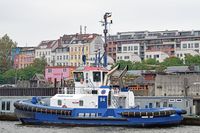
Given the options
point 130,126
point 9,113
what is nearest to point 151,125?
point 130,126

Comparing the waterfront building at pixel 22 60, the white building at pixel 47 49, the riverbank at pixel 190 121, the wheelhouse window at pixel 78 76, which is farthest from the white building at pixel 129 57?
the wheelhouse window at pixel 78 76

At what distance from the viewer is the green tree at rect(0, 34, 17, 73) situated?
12418 cm

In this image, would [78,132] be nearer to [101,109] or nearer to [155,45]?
[101,109]

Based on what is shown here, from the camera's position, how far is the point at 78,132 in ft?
129

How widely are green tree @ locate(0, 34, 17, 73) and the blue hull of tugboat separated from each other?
260 feet

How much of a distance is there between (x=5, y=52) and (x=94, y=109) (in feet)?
290

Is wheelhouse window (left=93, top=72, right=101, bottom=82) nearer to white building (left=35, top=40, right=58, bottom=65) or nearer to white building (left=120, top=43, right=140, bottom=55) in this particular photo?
white building (left=120, top=43, right=140, bottom=55)

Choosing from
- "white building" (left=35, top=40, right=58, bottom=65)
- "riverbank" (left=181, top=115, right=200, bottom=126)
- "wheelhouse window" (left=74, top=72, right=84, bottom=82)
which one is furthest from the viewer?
"white building" (left=35, top=40, right=58, bottom=65)

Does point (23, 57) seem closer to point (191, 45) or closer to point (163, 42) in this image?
point (163, 42)

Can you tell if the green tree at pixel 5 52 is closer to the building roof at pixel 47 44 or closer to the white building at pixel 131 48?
the building roof at pixel 47 44

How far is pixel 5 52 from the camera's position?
129 metres

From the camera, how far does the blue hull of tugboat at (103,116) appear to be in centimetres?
4272

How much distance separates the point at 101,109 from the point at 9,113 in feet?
44.0

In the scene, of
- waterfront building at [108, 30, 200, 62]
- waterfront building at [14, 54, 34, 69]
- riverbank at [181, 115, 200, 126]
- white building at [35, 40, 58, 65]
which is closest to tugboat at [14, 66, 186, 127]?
riverbank at [181, 115, 200, 126]
